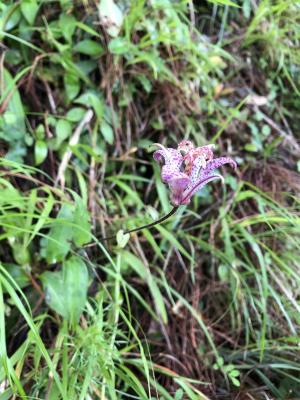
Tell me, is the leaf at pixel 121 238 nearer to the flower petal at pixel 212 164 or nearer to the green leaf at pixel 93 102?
the flower petal at pixel 212 164

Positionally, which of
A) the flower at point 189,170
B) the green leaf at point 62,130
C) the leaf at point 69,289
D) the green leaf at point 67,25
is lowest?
the leaf at point 69,289

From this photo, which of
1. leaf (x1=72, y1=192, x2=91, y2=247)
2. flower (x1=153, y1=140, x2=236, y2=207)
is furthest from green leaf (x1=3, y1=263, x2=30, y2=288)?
flower (x1=153, y1=140, x2=236, y2=207)

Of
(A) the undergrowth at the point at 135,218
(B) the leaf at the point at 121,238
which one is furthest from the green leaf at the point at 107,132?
(B) the leaf at the point at 121,238

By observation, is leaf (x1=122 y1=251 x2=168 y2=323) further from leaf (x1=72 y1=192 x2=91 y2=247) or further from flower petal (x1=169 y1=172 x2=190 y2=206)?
flower petal (x1=169 y1=172 x2=190 y2=206)

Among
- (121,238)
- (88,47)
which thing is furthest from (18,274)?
(88,47)

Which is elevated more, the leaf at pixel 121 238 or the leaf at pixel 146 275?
the leaf at pixel 121 238

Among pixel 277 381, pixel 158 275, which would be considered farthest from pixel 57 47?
pixel 277 381

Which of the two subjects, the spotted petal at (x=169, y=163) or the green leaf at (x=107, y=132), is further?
the green leaf at (x=107, y=132)

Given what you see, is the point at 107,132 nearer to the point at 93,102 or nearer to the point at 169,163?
the point at 93,102
